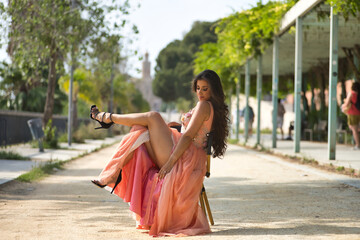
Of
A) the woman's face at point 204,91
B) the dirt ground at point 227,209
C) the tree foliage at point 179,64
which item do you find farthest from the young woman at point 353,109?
the tree foliage at point 179,64

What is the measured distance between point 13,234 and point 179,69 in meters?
61.9

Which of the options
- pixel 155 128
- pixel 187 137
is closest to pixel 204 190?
pixel 187 137

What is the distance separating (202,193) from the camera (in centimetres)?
515

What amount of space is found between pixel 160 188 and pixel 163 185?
7 centimetres

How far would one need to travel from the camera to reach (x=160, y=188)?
4.98 metres

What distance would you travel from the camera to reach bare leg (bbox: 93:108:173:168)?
501 cm

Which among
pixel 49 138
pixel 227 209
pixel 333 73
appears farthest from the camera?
pixel 49 138

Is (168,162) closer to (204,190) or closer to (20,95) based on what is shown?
(204,190)

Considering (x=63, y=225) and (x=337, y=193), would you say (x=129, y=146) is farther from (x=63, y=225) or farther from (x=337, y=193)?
(x=337, y=193)

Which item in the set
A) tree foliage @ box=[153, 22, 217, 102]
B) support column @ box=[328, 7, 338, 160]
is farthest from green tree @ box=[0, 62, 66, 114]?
tree foliage @ box=[153, 22, 217, 102]

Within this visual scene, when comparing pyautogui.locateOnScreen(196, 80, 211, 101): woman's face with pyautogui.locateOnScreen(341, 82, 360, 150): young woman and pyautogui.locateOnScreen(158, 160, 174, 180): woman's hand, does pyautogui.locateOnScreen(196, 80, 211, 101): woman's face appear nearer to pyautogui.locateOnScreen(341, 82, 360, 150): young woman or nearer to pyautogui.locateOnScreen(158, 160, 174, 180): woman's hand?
pyautogui.locateOnScreen(158, 160, 174, 180): woman's hand

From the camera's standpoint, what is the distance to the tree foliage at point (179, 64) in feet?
214

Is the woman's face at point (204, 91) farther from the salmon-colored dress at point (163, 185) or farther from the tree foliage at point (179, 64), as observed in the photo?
the tree foliage at point (179, 64)

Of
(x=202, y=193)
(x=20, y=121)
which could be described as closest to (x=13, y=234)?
(x=202, y=193)
